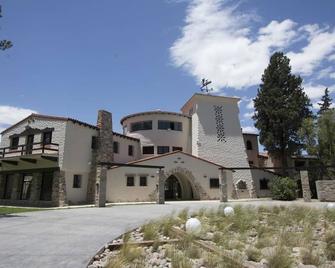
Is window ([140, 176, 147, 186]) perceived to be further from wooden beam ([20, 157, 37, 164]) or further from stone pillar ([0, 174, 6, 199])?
stone pillar ([0, 174, 6, 199])

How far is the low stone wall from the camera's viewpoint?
25.8 m

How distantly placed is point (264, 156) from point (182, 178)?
49.0 feet

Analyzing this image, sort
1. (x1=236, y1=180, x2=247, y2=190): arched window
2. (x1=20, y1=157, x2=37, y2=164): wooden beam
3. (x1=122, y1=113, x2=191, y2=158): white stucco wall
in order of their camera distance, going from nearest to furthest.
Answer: (x1=20, y1=157, x2=37, y2=164): wooden beam, (x1=236, y1=180, x2=247, y2=190): arched window, (x1=122, y1=113, x2=191, y2=158): white stucco wall

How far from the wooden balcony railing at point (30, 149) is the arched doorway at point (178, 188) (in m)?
12.6

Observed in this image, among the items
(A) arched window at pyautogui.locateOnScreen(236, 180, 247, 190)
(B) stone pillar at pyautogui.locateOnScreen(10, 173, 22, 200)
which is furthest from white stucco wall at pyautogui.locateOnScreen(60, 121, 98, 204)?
(A) arched window at pyautogui.locateOnScreen(236, 180, 247, 190)

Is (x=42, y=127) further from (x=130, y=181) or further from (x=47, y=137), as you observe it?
(x=130, y=181)

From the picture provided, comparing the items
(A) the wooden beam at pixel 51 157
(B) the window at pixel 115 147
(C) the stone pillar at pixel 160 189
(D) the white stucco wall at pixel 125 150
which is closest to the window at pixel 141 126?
(D) the white stucco wall at pixel 125 150

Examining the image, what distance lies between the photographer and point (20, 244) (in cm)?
703

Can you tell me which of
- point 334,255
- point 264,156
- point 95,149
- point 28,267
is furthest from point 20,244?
point 264,156

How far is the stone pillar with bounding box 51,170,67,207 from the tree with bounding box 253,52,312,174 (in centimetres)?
2327

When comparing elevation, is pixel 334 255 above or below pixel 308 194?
below

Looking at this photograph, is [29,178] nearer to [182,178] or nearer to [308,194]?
[182,178]

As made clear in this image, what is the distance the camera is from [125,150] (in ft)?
102

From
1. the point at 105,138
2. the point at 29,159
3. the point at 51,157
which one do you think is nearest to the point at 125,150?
the point at 105,138
